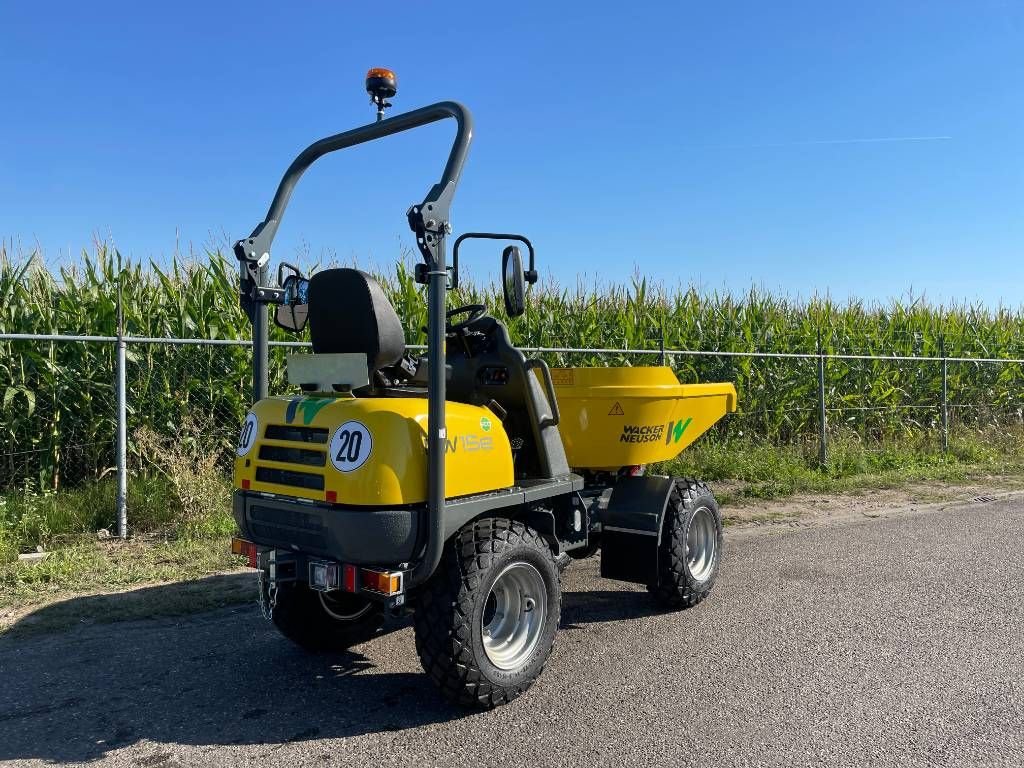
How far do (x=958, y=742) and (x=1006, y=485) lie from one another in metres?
8.22

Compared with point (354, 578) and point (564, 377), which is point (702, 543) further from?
point (354, 578)

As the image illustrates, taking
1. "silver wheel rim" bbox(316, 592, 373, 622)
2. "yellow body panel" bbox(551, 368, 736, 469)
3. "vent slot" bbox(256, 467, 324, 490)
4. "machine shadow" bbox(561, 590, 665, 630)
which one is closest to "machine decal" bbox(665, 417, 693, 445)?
"yellow body panel" bbox(551, 368, 736, 469)

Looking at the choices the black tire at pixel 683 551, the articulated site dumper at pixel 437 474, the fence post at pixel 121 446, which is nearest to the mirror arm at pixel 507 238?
the articulated site dumper at pixel 437 474

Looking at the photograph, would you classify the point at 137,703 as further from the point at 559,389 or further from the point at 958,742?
the point at 958,742

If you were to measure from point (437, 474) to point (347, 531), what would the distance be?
468 mm

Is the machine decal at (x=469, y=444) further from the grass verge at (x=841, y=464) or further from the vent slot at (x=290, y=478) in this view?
the grass verge at (x=841, y=464)

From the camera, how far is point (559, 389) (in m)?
4.98

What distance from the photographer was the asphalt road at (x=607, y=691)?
321 cm

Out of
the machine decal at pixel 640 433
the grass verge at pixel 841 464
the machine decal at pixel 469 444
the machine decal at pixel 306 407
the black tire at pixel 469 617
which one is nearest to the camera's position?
the black tire at pixel 469 617

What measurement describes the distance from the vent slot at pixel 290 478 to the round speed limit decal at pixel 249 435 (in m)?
0.14

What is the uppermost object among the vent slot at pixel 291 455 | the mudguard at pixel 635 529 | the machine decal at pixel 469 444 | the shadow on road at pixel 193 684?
the machine decal at pixel 469 444

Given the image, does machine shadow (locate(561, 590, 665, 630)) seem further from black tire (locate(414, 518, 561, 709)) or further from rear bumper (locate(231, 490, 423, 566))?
rear bumper (locate(231, 490, 423, 566))

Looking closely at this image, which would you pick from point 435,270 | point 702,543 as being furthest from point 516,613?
point 702,543

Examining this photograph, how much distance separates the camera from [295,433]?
3.74m
